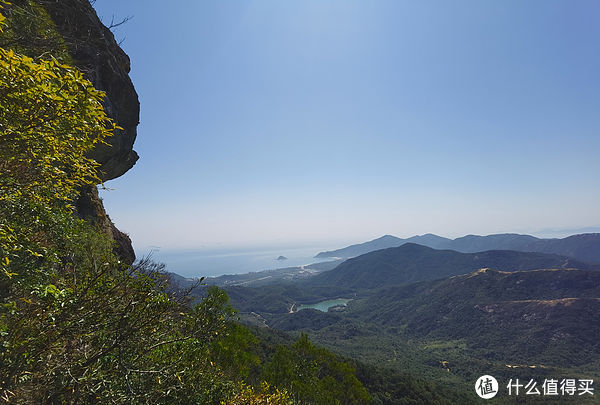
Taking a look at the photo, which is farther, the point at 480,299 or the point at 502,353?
the point at 480,299

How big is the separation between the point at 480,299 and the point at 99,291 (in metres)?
199

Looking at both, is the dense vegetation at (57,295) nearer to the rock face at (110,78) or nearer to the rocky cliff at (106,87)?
the rock face at (110,78)

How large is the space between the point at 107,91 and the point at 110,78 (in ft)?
4.35

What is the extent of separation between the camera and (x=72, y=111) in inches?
196

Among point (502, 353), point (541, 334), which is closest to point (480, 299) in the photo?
point (541, 334)

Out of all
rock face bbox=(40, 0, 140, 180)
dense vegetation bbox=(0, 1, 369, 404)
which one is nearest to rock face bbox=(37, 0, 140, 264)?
rock face bbox=(40, 0, 140, 180)

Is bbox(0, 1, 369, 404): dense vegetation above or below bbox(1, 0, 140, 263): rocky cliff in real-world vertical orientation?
below

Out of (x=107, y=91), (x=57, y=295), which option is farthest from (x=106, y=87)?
(x=57, y=295)

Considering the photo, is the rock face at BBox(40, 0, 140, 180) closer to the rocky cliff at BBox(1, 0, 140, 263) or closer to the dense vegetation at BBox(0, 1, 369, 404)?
the rocky cliff at BBox(1, 0, 140, 263)

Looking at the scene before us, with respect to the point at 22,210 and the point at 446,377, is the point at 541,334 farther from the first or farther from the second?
the point at 22,210

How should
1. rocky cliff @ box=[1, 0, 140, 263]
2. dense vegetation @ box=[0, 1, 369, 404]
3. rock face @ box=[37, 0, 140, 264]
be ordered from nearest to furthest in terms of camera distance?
dense vegetation @ box=[0, 1, 369, 404], rocky cliff @ box=[1, 0, 140, 263], rock face @ box=[37, 0, 140, 264]

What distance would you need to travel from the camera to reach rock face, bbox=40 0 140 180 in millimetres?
18781

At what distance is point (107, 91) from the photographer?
73.2 ft

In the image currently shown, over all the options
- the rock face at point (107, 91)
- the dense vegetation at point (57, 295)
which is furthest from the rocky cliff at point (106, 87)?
the dense vegetation at point (57, 295)
